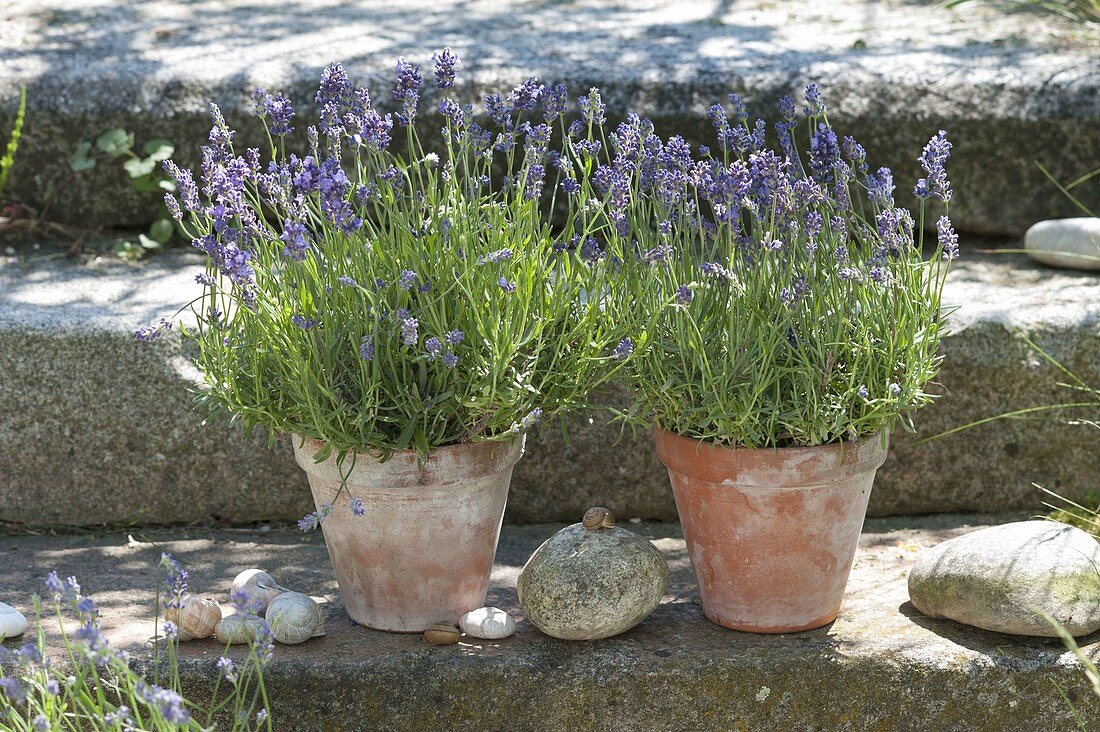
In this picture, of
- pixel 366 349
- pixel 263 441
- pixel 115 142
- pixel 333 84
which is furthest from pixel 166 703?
pixel 115 142

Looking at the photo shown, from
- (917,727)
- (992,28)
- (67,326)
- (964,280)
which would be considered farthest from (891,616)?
(992,28)

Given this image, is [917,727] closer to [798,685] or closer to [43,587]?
[798,685]

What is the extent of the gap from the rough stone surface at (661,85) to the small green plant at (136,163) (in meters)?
0.05

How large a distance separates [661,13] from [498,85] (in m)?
1.38

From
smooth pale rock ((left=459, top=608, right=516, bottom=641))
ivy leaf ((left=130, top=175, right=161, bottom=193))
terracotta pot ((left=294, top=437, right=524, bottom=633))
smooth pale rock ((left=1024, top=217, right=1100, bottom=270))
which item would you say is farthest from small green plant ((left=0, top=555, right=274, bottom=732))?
smooth pale rock ((left=1024, top=217, right=1100, bottom=270))

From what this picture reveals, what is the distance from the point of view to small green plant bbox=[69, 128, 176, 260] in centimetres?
421

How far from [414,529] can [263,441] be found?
1016mm

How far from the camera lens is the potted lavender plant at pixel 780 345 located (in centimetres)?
255

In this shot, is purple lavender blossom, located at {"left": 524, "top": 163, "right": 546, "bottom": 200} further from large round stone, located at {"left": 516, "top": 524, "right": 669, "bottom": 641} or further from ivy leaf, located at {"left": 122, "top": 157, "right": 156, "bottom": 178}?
ivy leaf, located at {"left": 122, "top": 157, "right": 156, "bottom": 178}

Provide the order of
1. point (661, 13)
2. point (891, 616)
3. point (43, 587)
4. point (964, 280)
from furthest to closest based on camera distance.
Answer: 1. point (661, 13)
2. point (964, 280)
3. point (43, 587)
4. point (891, 616)

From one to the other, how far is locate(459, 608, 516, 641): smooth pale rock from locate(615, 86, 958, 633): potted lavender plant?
0.50 m

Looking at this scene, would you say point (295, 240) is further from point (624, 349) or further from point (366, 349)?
point (624, 349)

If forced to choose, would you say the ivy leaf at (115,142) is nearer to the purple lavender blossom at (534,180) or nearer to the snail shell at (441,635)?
the purple lavender blossom at (534,180)

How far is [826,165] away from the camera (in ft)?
8.75
